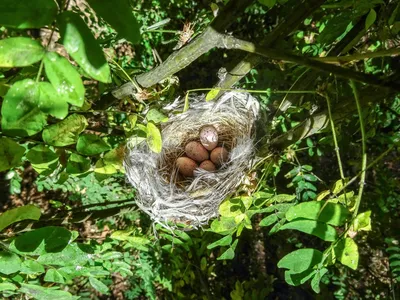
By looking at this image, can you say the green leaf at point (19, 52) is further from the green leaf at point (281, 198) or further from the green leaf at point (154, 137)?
the green leaf at point (281, 198)

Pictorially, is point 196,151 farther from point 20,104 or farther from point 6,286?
point 20,104

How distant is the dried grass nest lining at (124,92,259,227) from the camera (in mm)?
1456

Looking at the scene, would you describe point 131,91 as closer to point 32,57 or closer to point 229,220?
point 229,220

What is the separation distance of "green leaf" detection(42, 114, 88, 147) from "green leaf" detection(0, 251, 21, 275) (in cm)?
28

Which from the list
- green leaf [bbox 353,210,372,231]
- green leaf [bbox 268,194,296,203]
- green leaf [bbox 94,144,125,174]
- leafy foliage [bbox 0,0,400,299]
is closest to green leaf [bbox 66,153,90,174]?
leafy foliage [bbox 0,0,400,299]

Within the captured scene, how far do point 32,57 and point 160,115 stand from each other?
0.59m

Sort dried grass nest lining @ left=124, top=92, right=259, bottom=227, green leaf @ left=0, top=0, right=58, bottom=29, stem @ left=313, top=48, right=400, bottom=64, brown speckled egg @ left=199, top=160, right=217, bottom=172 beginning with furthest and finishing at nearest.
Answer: brown speckled egg @ left=199, top=160, right=217, bottom=172 → dried grass nest lining @ left=124, top=92, right=259, bottom=227 → stem @ left=313, top=48, right=400, bottom=64 → green leaf @ left=0, top=0, right=58, bottom=29

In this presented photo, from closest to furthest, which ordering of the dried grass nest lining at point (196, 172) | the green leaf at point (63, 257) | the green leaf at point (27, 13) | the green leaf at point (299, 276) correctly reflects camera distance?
the green leaf at point (27, 13), the green leaf at point (299, 276), the green leaf at point (63, 257), the dried grass nest lining at point (196, 172)

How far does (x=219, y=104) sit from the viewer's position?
1587mm

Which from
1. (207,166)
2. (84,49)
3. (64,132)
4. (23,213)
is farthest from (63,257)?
(207,166)

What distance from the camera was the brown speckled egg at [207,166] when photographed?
1.72 meters

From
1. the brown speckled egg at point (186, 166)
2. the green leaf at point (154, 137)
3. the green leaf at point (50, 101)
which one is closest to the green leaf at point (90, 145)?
the green leaf at point (154, 137)

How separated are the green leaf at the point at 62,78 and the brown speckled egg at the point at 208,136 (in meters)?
1.13

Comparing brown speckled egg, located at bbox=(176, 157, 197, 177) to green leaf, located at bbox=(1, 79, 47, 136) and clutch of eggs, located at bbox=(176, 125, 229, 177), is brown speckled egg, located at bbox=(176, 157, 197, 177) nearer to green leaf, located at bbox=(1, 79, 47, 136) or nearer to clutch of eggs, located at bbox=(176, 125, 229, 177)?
clutch of eggs, located at bbox=(176, 125, 229, 177)
